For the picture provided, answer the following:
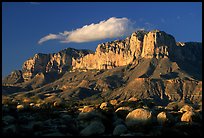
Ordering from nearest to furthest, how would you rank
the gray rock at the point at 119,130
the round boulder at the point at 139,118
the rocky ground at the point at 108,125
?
the rocky ground at the point at 108,125 → the gray rock at the point at 119,130 → the round boulder at the point at 139,118

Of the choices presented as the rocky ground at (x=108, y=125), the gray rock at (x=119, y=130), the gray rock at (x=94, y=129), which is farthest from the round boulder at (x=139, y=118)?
the gray rock at (x=94, y=129)

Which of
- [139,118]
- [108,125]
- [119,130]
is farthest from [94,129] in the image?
[139,118]

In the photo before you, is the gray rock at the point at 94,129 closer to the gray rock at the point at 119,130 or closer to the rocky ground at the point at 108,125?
the rocky ground at the point at 108,125

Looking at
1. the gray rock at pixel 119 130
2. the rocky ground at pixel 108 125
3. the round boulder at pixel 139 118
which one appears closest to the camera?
the rocky ground at pixel 108 125

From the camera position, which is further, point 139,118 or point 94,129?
point 139,118

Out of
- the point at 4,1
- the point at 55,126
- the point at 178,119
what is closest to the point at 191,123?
the point at 178,119

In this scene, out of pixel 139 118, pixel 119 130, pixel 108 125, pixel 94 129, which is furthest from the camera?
pixel 108 125

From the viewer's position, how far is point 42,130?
38094 mm

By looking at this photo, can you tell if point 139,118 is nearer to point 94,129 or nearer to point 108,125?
point 108,125

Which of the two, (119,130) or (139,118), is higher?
(139,118)

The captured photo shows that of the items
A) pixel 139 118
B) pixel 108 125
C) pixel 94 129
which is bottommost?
pixel 94 129

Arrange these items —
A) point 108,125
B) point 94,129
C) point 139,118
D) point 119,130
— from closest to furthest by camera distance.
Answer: point 119,130
point 94,129
point 139,118
point 108,125

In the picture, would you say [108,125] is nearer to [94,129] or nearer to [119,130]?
[94,129]

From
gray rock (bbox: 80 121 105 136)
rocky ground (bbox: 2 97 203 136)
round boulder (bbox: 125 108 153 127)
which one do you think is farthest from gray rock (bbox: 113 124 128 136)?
gray rock (bbox: 80 121 105 136)
